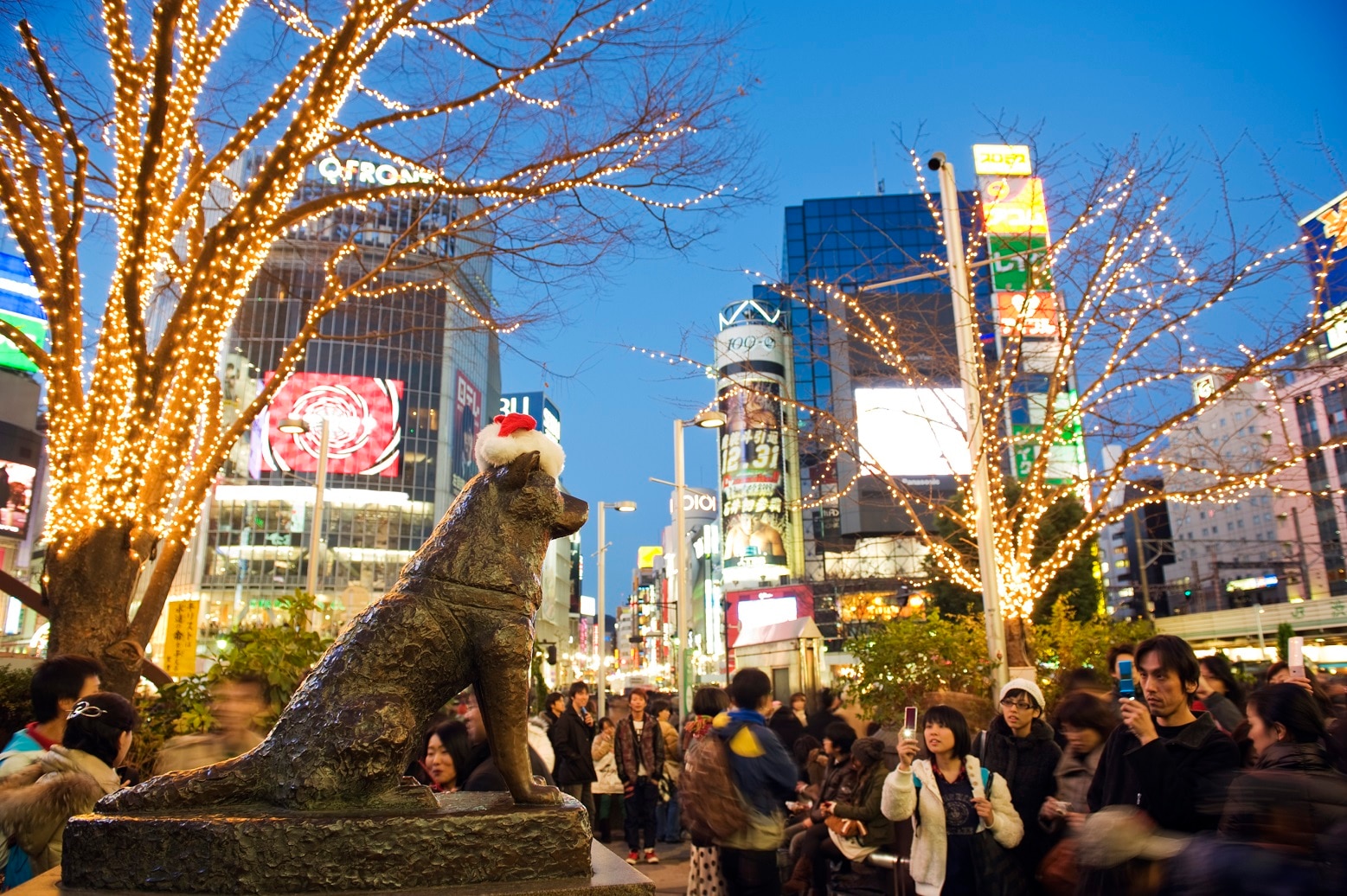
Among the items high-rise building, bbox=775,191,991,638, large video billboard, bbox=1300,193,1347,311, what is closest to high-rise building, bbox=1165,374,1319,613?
large video billboard, bbox=1300,193,1347,311

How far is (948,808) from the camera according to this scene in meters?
4.06

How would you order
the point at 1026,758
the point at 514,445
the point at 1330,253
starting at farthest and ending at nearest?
1. the point at 1330,253
2. the point at 1026,758
3. the point at 514,445

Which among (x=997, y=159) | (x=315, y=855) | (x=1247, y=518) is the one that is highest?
(x=997, y=159)

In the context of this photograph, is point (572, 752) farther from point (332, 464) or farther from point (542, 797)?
point (332, 464)

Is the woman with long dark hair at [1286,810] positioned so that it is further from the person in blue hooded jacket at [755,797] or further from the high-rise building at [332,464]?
the high-rise building at [332,464]

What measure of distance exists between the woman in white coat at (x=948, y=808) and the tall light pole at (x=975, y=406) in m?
4.85

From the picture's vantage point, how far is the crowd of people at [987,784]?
1.98 m

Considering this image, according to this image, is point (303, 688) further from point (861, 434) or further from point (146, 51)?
point (861, 434)

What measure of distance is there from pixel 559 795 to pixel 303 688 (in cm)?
71

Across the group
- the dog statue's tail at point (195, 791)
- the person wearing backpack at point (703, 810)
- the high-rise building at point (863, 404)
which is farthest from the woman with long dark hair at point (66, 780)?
the high-rise building at point (863, 404)

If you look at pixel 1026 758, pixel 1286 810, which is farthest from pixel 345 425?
pixel 1286 810

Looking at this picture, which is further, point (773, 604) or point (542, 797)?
point (773, 604)

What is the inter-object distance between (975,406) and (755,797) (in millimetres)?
5790

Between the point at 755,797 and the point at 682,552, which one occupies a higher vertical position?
the point at 682,552
